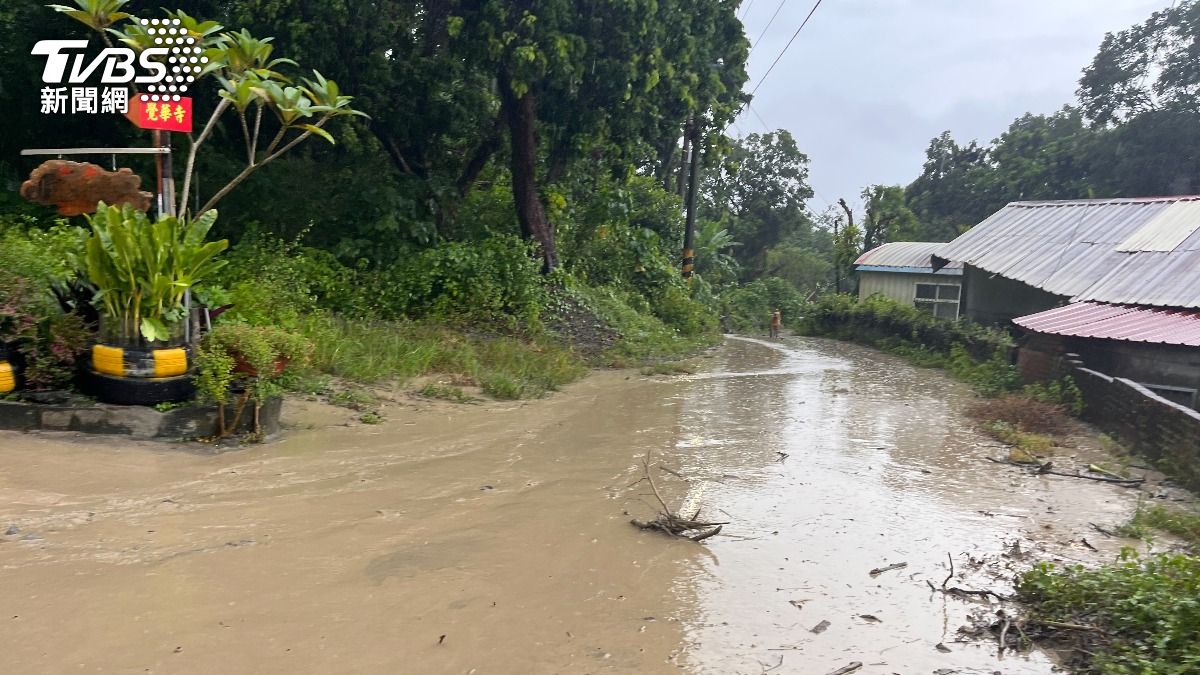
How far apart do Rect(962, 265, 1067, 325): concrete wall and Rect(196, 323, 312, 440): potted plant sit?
1468 centimetres

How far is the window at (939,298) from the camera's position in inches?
1037

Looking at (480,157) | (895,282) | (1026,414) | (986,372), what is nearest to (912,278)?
(895,282)

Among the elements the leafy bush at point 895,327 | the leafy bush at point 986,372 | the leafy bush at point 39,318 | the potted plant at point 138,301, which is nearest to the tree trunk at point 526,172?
the leafy bush at point 986,372

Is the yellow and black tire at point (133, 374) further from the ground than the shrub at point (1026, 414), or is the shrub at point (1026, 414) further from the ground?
the yellow and black tire at point (133, 374)

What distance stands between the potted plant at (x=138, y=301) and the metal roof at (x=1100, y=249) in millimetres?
11618

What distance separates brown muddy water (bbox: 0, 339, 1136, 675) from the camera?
4059 millimetres

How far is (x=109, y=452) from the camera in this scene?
635 centimetres

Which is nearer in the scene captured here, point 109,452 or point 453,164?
point 109,452

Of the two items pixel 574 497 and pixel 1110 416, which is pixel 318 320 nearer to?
pixel 574 497

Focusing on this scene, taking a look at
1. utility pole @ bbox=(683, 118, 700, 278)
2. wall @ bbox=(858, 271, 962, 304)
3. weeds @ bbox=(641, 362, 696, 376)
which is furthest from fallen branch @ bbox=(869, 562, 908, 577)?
wall @ bbox=(858, 271, 962, 304)

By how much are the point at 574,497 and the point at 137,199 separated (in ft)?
15.3

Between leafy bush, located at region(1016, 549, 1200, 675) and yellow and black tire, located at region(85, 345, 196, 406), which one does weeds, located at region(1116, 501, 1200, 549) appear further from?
yellow and black tire, located at region(85, 345, 196, 406)

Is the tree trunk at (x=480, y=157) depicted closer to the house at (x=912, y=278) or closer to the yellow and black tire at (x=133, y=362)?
the yellow and black tire at (x=133, y=362)

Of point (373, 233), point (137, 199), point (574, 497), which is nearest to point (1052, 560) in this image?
point (574, 497)
